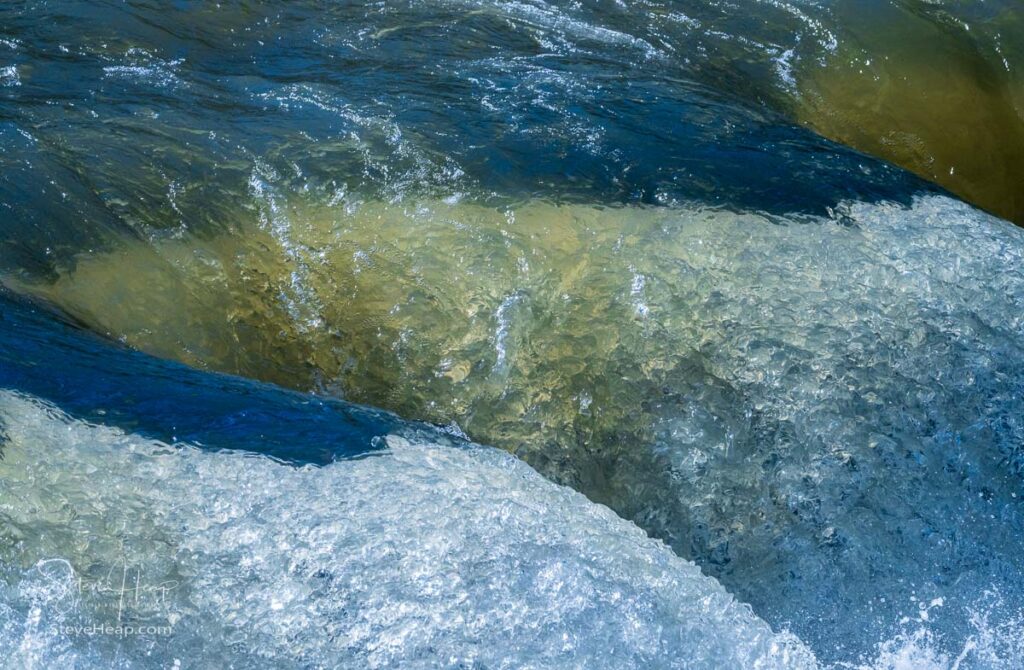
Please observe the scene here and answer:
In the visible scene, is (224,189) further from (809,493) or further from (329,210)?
(809,493)

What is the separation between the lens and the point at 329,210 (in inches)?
100

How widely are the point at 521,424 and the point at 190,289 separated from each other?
68cm

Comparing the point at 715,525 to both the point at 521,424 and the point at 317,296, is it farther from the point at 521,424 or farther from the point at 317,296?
the point at 317,296

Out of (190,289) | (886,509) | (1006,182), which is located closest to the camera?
(886,509)

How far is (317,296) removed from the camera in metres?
2.50

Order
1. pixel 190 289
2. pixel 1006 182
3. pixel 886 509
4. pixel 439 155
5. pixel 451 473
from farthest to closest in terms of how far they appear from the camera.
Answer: pixel 1006 182 → pixel 439 155 → pixel 190 289 → pixel 886 509 → pixel 451 473

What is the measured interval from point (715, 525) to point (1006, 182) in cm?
181

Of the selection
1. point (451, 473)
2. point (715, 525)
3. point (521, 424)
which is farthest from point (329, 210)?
point (715, 525)

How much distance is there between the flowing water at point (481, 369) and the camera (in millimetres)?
1728

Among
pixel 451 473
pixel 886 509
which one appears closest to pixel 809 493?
pixel 886 509

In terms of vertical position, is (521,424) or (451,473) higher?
(451,473)

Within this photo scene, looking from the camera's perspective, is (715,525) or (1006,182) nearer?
(715,525)

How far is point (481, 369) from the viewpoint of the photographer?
242 cm

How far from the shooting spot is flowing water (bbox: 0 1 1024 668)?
173 cm
